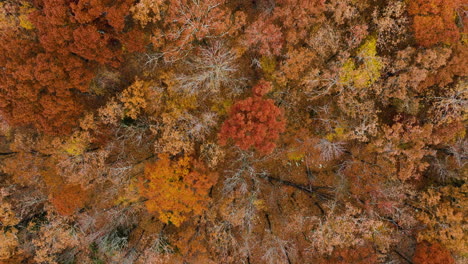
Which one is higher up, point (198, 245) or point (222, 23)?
point (222, 23)

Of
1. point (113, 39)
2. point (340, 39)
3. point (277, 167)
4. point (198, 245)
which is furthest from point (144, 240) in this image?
point (340, 39)

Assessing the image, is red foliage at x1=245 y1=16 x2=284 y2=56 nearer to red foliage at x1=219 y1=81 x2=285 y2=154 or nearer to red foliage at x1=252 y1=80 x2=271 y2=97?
red foliage at x1=252 y1=80 x2=271 y2=97

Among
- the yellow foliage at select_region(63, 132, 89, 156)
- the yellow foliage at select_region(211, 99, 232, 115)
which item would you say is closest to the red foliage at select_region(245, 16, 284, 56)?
the yellow foliage at select_region(211, 99, 232, 115)

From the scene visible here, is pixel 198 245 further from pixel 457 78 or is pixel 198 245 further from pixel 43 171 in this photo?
pixel 457 78

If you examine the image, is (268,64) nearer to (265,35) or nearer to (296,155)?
(265,35)

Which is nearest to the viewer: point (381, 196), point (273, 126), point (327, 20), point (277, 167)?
point (273, 126)

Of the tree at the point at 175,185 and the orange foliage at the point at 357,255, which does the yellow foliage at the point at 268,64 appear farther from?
the orange foliage at the point at 357,255

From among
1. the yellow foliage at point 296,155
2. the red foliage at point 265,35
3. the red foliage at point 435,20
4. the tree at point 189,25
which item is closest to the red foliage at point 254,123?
the red foliage at point 265,35
